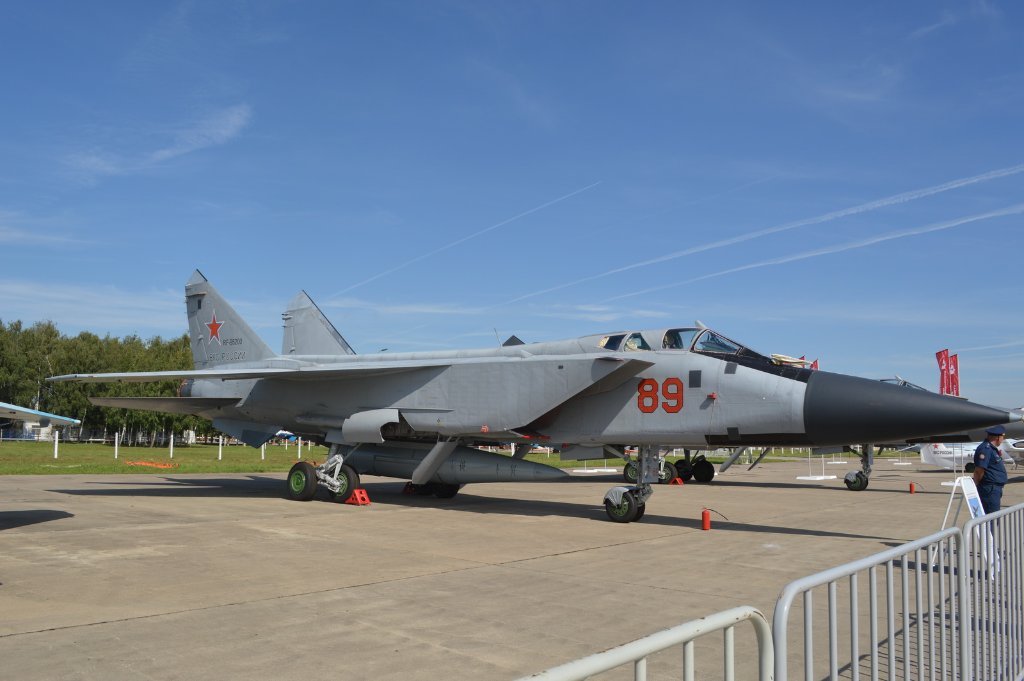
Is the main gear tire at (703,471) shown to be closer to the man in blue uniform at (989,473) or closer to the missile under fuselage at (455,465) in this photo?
the missile under fuselage at (455,465)

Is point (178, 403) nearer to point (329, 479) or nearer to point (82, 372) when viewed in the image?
point (329, 479)

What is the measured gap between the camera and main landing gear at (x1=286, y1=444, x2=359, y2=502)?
14039 millimetres

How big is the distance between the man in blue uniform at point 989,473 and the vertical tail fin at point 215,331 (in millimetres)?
13509

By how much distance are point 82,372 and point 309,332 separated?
53170 mm

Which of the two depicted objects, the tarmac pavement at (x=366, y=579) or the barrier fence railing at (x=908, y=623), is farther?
the tarmac pavement at (x=366, y=579)

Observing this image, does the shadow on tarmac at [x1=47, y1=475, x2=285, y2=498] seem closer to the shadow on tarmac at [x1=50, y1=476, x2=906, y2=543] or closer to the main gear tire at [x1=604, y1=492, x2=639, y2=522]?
the shadow on tarmac at [x1=50, y1=476, x2=906, y2=543]

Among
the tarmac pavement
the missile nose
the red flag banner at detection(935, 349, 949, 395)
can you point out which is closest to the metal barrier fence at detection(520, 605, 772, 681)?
the tarmac pavement

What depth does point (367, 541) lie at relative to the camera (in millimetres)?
9445

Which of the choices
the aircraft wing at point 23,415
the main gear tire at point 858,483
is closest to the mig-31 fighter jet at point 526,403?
the aircraft wing at point 23,415

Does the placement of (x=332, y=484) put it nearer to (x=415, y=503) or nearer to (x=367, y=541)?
(x=415, y=503)

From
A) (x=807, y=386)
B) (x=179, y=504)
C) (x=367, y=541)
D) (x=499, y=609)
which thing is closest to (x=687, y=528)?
(x=807, y=386)

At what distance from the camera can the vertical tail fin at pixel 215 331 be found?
16.9 m

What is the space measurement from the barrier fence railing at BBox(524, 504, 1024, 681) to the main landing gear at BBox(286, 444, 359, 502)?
9726 mm

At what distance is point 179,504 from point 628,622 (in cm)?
1023
